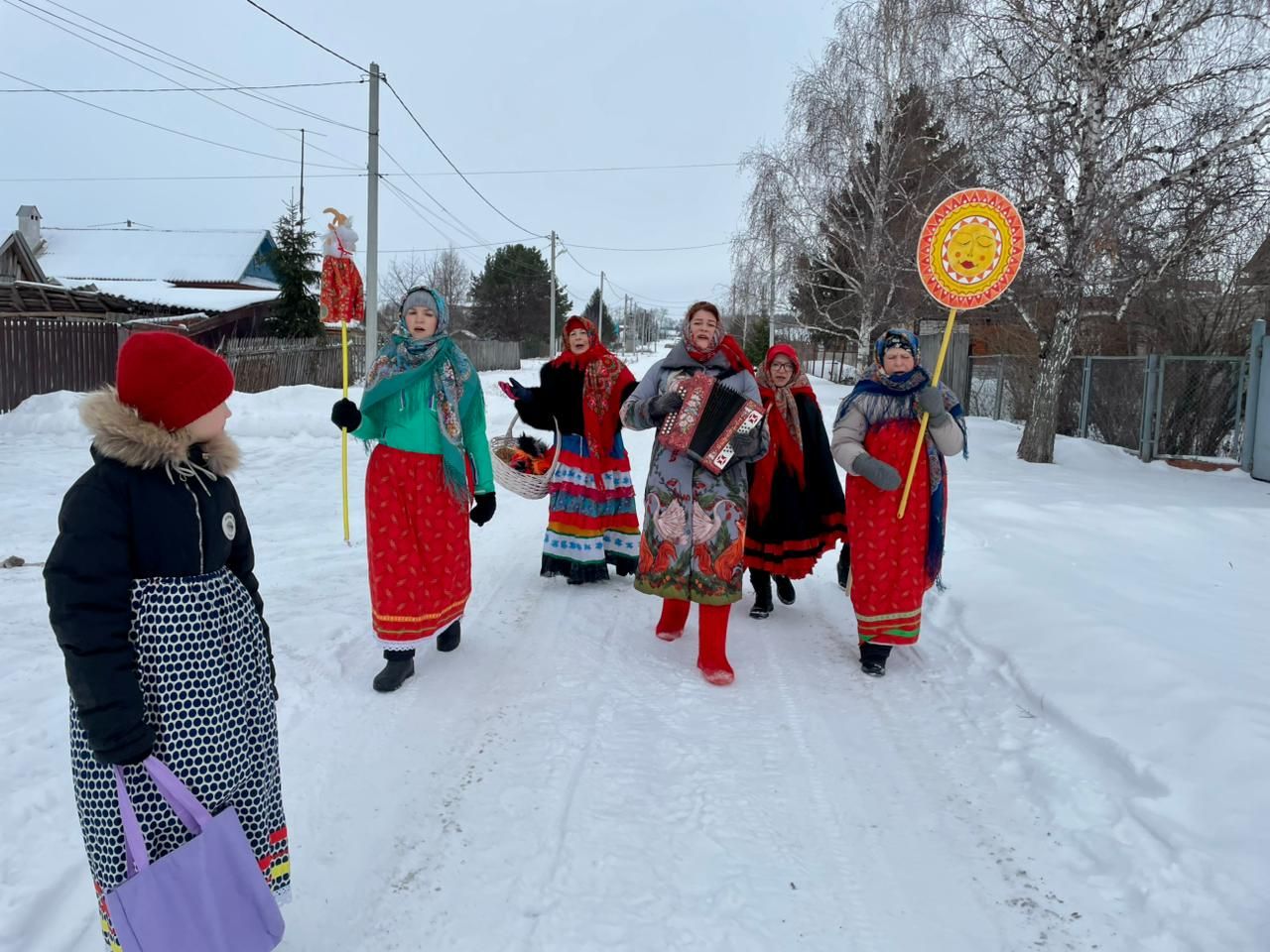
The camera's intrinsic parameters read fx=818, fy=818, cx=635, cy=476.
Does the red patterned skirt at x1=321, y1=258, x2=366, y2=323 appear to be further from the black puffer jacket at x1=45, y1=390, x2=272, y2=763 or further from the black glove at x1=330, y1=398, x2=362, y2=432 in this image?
the black puffer jacket at x1=45, y1=390, x2=272, y2=763

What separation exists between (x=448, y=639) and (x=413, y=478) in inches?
37.3

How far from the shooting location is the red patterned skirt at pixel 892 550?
13.4ft

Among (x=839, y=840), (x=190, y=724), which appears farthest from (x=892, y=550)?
(x=190, y=724)

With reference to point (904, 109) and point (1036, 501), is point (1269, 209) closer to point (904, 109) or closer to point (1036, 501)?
point (1036, 501)

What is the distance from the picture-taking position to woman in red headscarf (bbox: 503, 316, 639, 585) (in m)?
5.41

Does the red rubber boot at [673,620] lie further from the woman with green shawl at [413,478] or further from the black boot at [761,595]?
the woman with green shawl at [413,478]

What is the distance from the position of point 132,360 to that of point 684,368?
9.24 feet

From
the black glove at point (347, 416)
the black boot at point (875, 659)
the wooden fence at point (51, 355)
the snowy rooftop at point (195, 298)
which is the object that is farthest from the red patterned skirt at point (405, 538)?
the snowy rooftop at point (195, 298)

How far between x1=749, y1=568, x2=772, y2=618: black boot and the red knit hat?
3.73 meters

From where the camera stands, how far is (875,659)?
4129mm

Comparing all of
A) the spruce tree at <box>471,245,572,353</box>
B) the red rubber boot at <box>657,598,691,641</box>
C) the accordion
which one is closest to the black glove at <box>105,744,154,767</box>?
the accordion

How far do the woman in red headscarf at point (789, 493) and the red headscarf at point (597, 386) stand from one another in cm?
96

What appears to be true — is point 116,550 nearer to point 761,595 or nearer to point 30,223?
point 761,595

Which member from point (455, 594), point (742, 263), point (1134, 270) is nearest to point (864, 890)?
point (455, 594)
